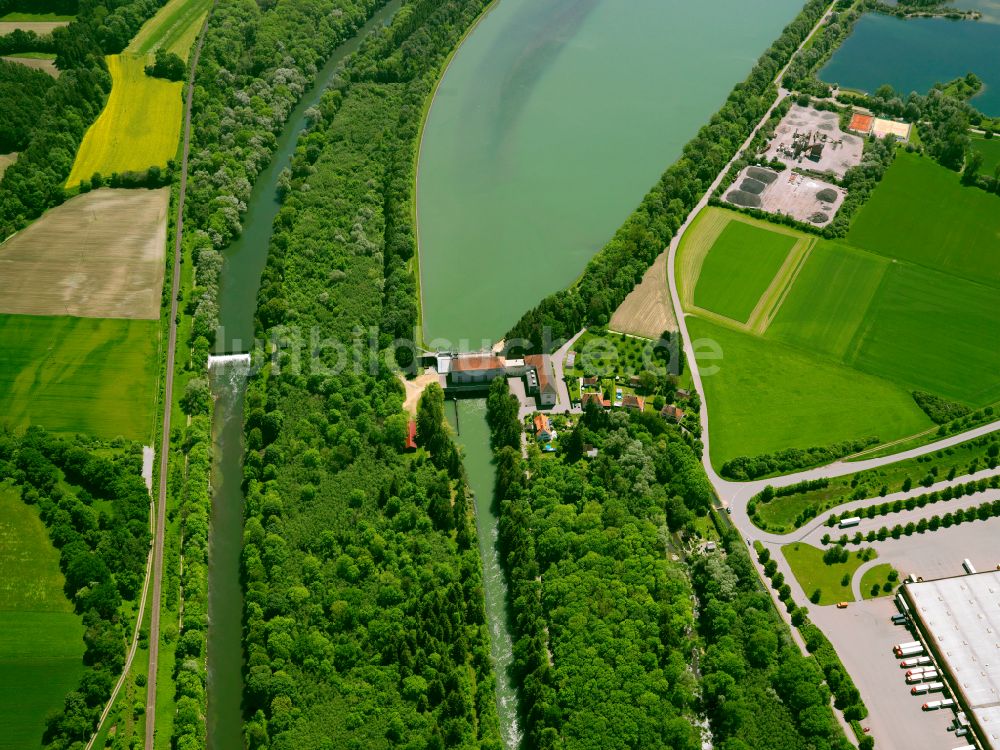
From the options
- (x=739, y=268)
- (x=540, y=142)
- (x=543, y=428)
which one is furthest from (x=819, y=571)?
(x=540, y=142)

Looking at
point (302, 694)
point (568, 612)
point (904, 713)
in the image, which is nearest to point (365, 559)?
point (302, 694)

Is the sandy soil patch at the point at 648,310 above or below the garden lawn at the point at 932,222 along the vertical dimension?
below

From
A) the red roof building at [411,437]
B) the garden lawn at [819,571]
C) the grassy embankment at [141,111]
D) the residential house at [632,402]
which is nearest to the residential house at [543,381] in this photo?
the residential house at [632,402]

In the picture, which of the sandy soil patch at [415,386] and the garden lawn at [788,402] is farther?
the sandy soil patch at [415,386]

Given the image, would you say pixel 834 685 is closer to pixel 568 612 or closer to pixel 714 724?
pixel 714 724

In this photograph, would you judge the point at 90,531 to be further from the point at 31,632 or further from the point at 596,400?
the point at 596,400

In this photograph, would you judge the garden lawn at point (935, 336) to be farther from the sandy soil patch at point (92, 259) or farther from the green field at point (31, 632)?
the sandy soil patch at point (92, 259)
